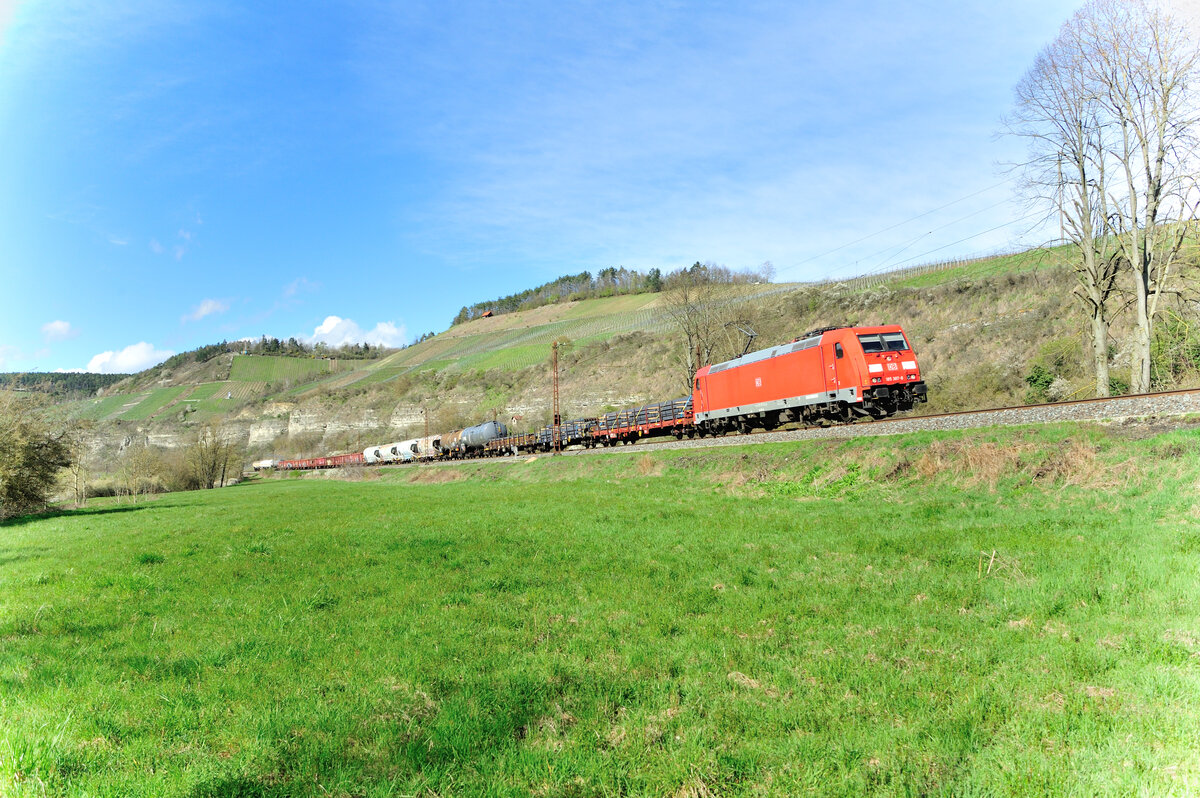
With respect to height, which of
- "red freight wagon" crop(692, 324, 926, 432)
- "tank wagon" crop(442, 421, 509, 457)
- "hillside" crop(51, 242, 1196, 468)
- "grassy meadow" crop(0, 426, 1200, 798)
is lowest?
"grassy meadow" crop(0, 426, 1200, 798)

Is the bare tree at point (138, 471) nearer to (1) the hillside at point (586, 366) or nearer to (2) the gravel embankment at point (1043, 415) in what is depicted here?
(1) the hillside at point (586, 366)

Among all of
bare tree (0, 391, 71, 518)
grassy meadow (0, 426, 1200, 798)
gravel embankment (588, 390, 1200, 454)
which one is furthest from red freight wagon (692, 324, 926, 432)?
bare tree (0, 391, 71, 518)

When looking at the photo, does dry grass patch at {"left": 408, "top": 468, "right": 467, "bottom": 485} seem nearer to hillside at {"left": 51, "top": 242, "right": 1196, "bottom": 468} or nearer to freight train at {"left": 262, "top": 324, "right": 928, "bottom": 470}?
freight train at {"left": 262, "top": 324, "right": 928, "bottom": 470}

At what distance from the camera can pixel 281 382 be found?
161 m

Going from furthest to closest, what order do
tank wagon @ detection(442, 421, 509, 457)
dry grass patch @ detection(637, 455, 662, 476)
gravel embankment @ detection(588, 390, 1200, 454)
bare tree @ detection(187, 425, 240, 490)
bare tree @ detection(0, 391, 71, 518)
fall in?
1. bare tree @ detection(187, 425, 240, 490)
2. tank wagon @ detection(442, 421, 509, 457)
3. dry grass patch @ detection(637, 455, 662, 476)
4. bare tree @ detection(0, 391, 71, 518)
5. gravel embankment @ detection(588, 390, 1200, 454)

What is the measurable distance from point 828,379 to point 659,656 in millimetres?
21629

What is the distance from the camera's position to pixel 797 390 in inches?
1096

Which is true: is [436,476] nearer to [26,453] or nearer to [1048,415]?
[26,453]

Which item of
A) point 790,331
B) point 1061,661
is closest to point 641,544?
point 1061,661

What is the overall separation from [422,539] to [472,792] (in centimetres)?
1060

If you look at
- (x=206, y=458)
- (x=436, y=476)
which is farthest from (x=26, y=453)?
(x=206, y=458)

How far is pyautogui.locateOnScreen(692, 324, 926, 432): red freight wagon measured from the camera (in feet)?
79.8

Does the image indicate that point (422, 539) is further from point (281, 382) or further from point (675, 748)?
point (281, 382)

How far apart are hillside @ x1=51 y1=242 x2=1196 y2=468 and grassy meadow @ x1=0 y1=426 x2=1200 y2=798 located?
84.2 ft
